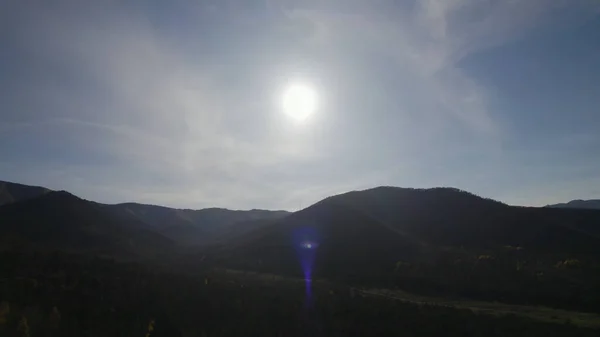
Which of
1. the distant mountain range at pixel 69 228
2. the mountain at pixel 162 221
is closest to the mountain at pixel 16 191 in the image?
the mountain at pixel 162 221

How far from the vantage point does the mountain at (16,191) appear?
451ft

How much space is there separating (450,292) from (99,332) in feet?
106

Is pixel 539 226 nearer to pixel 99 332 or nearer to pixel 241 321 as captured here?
pixel 241 321

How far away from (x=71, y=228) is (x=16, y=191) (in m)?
73.0

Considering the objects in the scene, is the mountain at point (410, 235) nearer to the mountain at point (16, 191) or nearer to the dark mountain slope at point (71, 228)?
the dark mountain slope at point (71, 228)

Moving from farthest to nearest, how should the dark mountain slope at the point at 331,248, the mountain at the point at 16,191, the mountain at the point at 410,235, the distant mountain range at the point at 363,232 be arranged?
the mountain at the point at 16,191 → the distant mountain range at the point at 363,232 → the mountain at the point at 410,235 → the dark mountain slope at the point at 331,248

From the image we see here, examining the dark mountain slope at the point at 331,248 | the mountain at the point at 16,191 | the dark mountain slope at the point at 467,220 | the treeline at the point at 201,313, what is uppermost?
the mountain at the point at 16,191

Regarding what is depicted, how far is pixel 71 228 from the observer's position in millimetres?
92000

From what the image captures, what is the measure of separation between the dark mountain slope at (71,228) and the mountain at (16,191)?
1709 inches

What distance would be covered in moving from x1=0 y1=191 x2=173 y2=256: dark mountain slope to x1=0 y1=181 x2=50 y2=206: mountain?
142 ft

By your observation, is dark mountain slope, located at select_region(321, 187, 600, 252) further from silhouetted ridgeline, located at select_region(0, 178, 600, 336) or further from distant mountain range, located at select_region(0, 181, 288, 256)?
distant mountain range, located at select_region(0, 181, 288, 256)

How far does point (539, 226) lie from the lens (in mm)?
78875

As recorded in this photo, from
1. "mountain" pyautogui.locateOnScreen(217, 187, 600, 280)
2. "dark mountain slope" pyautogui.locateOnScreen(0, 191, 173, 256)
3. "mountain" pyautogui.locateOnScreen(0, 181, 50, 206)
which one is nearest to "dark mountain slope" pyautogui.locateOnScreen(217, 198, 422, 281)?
"mountain" pyautogui.locateOnScreen(217, 187, 600, 280)

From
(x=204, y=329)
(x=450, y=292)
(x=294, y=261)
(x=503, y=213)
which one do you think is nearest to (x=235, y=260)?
(x=294, y=261)
